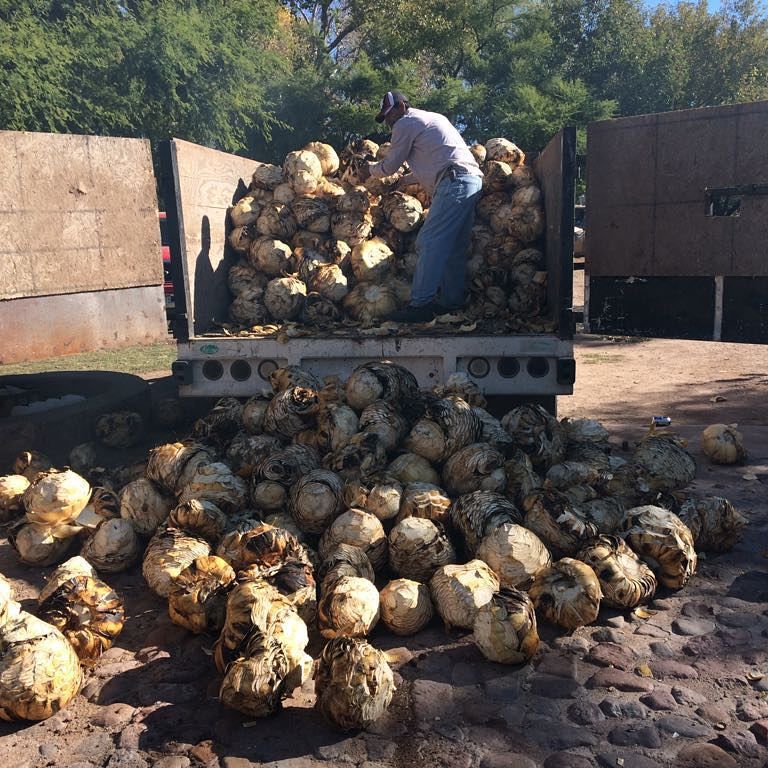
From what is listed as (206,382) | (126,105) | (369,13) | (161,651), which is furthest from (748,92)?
(161,651)

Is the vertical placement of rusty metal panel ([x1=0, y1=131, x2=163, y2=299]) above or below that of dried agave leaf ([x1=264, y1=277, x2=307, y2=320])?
above

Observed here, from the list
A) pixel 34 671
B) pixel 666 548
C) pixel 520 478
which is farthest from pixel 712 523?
pixel 34 671

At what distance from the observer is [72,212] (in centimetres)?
870

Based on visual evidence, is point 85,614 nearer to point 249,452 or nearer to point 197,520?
point 197,520

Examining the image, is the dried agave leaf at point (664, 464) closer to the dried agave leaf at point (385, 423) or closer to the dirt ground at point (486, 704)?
the dirt ground at point (486, 704)

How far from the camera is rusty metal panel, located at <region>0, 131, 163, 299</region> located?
8141mm

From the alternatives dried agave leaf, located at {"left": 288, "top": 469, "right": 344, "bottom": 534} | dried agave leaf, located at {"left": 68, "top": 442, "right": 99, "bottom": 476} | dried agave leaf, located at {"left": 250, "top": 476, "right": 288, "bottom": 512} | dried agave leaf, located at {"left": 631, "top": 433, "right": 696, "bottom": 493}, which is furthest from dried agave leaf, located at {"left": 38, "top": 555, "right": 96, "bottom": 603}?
dried agave leaf, located at {"left": 631, "top": 433, "right": 696, "bottom": 493}

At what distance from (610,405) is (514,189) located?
2522mm

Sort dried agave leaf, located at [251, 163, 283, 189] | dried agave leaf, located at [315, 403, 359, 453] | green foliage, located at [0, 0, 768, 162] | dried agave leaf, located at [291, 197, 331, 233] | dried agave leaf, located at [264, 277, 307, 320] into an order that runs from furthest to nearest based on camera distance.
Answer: green foliage, located at [0, 0, 768, 162], dried agave leaf, located at [251, 163, 283, 189], dried agave leaf, located at [291, 197, 331, 233], dried agave leaf, located at [264, 277, 307, 320], dried agave leaf, located at [315, 403, 359, 453]

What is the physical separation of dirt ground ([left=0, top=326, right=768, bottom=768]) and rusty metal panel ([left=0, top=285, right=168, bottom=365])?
742cm

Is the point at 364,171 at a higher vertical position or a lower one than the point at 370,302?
higher

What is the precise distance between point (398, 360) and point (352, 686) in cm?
316

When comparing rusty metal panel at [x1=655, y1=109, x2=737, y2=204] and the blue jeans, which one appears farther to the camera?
the blue jeans

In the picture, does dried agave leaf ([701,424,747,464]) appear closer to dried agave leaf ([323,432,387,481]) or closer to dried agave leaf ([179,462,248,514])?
dried agave leaf ([323,432,387,481])
